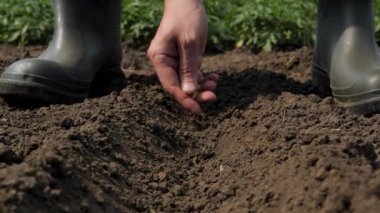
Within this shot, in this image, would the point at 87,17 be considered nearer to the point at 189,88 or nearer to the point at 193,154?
the point at 189,88

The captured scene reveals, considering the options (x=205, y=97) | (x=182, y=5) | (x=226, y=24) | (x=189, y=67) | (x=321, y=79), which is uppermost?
(x=182, y=5)

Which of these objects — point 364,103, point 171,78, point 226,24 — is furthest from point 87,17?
point 226,24

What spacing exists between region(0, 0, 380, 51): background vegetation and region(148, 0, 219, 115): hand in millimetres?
1618

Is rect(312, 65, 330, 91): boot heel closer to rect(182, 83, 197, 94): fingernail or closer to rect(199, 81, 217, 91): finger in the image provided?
rect(199, 81, 217, 91): finger

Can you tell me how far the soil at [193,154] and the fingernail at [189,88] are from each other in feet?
0.50

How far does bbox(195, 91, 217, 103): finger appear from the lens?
273 centimetres

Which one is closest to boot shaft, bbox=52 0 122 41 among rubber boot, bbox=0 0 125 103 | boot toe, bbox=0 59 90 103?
rubber boot, bbox=0 0 125 103

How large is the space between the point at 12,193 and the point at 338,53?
1.71 meters

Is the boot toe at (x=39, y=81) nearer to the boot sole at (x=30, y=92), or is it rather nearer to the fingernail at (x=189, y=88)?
the boot sole at (x=30, y=92)

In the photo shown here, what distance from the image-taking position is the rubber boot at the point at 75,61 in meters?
2.83

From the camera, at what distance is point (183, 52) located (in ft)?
A: 8.77

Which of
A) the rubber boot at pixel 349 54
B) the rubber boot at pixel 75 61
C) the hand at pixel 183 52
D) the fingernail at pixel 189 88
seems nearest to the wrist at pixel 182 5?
the hand at pixel 183 52

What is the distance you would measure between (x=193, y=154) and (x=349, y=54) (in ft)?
2.73

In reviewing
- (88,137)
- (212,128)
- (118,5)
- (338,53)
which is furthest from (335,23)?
(88,137)
